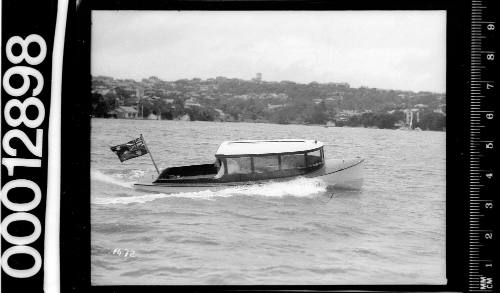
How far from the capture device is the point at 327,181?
2.29 meters

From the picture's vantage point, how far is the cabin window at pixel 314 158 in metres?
2.28

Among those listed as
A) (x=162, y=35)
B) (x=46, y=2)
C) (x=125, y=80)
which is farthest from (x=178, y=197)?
(x=46, y=2)

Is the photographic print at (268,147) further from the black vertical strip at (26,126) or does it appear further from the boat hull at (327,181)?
the black vertical strip at (26,126)

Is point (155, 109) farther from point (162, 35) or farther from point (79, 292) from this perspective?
point (79, 292)

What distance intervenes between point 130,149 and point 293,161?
0.76 metres

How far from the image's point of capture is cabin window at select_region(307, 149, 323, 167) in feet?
7.47

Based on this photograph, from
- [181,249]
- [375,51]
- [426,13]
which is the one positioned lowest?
[181,249]

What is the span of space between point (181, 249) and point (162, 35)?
3.22 feet
